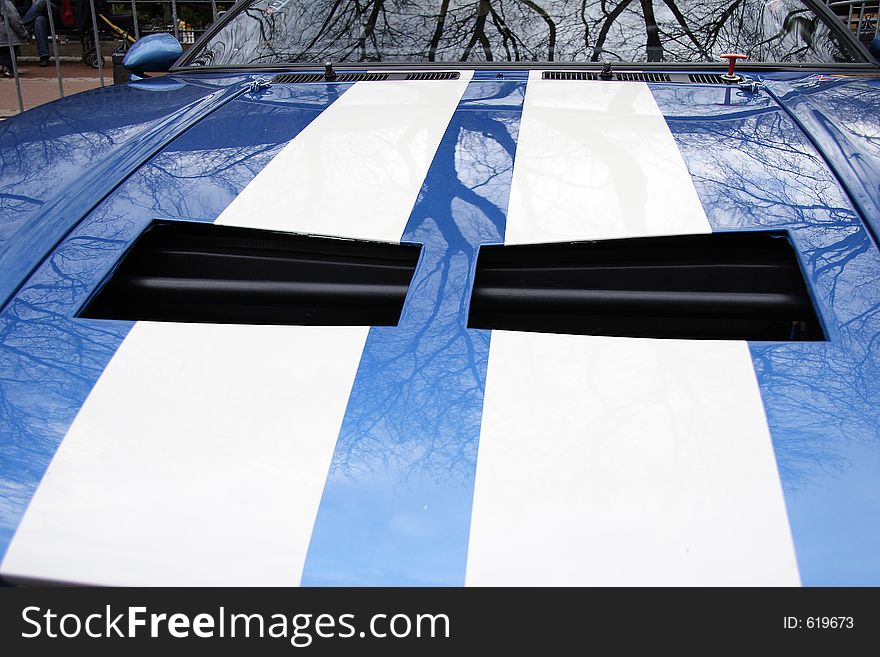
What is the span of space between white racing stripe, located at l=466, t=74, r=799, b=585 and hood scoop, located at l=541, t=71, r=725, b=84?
3.39ft

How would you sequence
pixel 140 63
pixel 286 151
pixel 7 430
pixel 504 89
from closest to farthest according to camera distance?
pixel 7 430 → pixel 286 151 → pixel 504 89 → pixel 140 63

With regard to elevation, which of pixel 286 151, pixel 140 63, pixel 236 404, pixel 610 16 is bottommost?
pixel 236 404

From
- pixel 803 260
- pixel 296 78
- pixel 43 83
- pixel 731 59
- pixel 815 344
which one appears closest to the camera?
pixel 815 344

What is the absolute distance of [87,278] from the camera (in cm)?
124

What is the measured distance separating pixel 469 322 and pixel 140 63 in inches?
65.1

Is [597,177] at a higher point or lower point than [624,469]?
higher

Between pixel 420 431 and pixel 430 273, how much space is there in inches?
12.3

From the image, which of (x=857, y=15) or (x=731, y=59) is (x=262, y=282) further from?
(x=857, y=15)

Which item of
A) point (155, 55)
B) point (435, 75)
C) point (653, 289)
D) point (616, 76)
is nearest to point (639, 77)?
point (616, 76)

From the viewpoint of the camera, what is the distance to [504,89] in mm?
1824

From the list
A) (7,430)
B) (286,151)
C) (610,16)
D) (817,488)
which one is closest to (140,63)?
(286,151)
